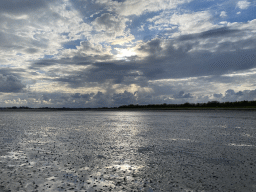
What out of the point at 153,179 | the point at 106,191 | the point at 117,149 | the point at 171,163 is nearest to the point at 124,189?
the point at 106,191

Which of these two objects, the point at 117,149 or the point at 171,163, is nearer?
the point at 171,163

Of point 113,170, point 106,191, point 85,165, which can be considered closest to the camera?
point 106,191

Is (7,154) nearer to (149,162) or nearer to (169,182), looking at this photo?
(149,162)

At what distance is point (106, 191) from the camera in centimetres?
712

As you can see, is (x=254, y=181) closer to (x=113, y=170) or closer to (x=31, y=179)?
(x=113, y=170)

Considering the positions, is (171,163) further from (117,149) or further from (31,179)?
(31,179)

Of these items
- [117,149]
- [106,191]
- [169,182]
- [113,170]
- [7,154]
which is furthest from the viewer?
[117,149]

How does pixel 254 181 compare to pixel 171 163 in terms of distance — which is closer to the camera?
pixel 254 181

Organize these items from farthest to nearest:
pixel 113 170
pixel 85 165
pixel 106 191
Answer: pixel 85 165 < pixel 113 170 < pixel 106 191

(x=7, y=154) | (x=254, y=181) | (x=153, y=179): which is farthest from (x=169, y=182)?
(x=7, y=154)

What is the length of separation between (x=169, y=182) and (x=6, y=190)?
659 centimetres

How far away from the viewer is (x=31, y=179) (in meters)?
8.42

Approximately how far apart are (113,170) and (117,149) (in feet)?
15.9

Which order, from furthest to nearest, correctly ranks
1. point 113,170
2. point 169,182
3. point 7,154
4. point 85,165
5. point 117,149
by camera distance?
point 117,149
point 7,154
point 85,165
point 113,170
point 169,182
